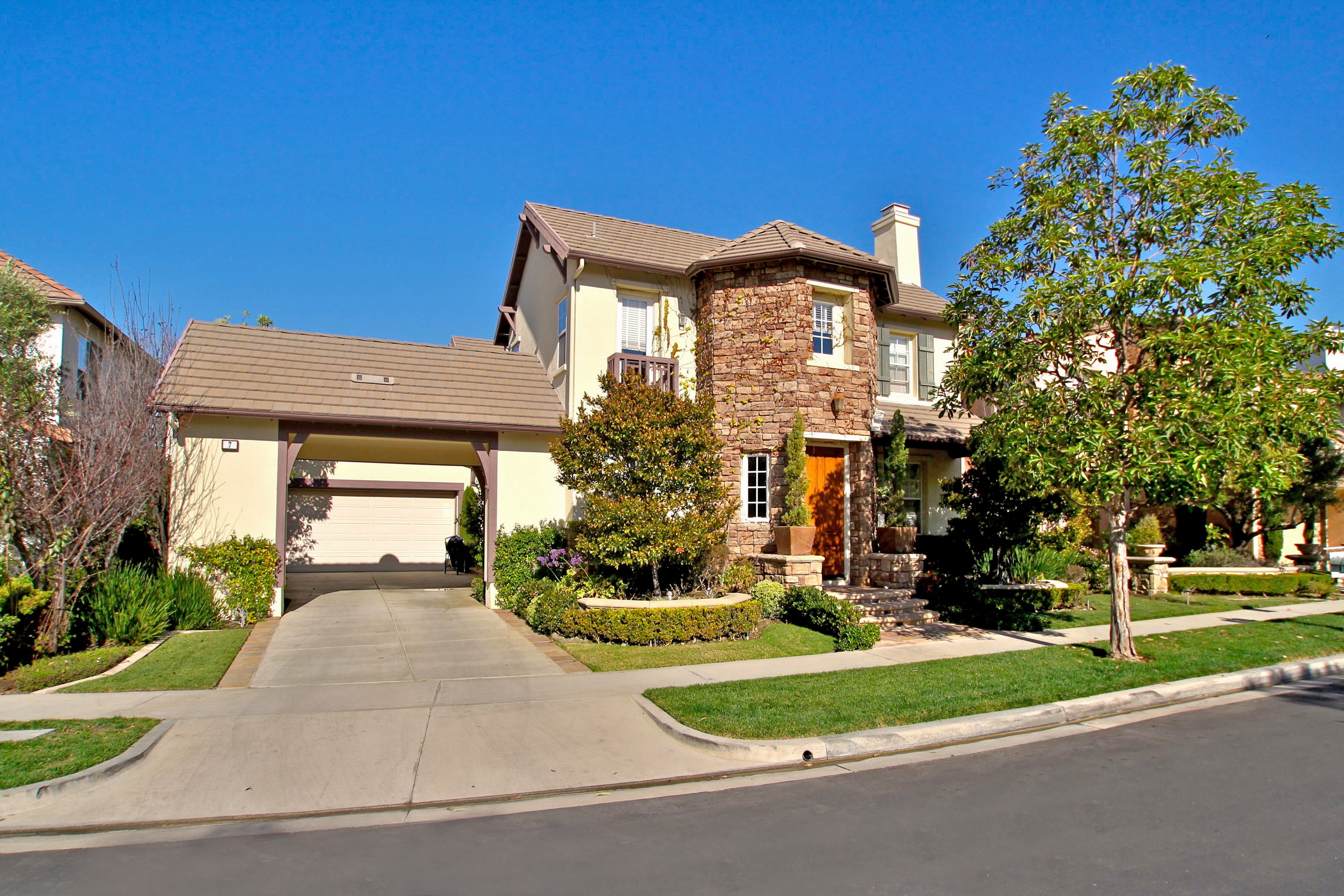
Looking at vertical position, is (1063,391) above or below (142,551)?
above

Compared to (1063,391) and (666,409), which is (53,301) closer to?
(666,409)

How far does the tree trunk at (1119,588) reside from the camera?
34.2 ft

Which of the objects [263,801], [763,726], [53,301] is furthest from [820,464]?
[53,301]

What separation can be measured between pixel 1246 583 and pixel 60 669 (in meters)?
20.8

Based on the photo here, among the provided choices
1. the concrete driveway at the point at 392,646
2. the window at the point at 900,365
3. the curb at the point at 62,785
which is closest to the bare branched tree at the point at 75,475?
the concrete driveway at the point at 392,646

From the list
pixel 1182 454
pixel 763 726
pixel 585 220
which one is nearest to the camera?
pixel 763 726

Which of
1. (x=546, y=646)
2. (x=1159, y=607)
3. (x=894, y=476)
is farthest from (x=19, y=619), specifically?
(x=1159, y=607)

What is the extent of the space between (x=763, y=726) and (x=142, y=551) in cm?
1103

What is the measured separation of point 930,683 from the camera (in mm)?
8984

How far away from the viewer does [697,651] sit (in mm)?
10906

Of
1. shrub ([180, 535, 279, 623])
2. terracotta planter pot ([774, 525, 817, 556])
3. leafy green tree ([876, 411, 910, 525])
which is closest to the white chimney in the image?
leafy green tree ([876, 411, 910, 525])

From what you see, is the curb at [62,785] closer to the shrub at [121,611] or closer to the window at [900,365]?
the shrub at [121,611]

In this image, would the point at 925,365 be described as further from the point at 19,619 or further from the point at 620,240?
the point at 19,619

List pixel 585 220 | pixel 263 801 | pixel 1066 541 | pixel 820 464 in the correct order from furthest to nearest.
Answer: pixel 585 220 < pixel 1066 541 < pixel 820 464 < pixel 263 801
